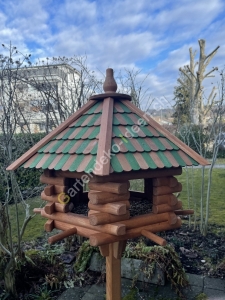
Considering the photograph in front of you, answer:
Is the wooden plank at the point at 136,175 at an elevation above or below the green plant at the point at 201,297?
above

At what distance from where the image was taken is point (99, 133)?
143 centimetres

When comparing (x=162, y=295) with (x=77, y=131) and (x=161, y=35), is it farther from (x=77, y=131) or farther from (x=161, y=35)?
(x=161, y=35)

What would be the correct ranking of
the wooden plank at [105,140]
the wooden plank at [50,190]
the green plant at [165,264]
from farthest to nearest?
the green plant at [165,264] < the wooden plank at [50,190] < the wooden plank at [105,140]

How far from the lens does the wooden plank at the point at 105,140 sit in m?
1.21

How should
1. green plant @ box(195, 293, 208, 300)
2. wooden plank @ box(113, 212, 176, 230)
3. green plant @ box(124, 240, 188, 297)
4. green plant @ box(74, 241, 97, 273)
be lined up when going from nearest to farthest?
wooden plank @ box(113, 212, 176, 230) → green plant @ box(195, 293, 208, 300) → green plant @ box(124, 240, 188, 297) → green plant @ box(74, 241, 97, 273)

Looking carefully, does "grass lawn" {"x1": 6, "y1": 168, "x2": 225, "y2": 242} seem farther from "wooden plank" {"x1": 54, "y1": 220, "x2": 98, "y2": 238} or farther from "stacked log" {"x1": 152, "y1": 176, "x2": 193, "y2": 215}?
"stacked log" {"x1": 152, "y1": 176, "x2": 193, "y2": 215}

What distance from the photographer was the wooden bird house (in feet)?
4.42

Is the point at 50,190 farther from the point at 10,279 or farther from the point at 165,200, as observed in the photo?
the point at 10,279

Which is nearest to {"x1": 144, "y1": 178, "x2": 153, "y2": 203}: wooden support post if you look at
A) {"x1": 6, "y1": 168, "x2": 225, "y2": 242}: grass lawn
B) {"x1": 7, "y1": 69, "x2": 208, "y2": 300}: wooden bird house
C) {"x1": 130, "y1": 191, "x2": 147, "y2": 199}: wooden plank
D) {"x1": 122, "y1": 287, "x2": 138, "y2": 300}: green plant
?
{"x1": 130, "y1": 191, "x2": 147, "y2": 199}: wooden plank

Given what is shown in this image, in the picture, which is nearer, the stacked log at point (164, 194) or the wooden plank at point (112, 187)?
the wooden plank at point (112, 187)

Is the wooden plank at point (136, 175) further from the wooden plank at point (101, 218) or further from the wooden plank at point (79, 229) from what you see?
the wooden plank at point (79, 229)

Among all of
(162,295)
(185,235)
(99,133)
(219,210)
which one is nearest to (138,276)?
(162,295)

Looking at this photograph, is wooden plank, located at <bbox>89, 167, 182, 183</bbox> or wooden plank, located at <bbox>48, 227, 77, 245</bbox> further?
wooden plank, located at <bbox>48, 227, 77, 245</bbox>

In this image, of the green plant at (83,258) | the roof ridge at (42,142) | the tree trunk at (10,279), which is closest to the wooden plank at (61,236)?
the roof ridge at (42,142)
